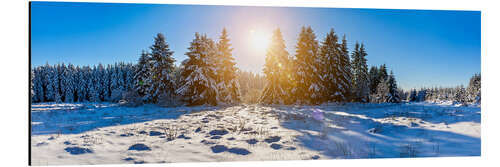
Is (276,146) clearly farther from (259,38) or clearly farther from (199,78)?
(199,78)

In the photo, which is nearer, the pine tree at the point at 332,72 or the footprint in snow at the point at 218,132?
the footprint in snow at the point at 218,132

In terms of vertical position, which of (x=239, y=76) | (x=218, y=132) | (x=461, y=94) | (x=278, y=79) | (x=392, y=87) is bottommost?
(x=218, y=132)

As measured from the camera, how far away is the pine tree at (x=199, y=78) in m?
16.6

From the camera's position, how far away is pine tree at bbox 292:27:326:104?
14.4 meters

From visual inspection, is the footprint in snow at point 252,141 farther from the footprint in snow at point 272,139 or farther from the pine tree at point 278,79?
the pine tree at point 278,79

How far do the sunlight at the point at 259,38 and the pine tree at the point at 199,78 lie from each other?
7.48m

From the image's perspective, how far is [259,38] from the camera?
29.8 feet

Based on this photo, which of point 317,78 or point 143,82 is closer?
point 317,78

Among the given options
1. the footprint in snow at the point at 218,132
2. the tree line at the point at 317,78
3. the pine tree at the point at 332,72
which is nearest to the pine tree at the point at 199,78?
the tree line at the point at 317,78

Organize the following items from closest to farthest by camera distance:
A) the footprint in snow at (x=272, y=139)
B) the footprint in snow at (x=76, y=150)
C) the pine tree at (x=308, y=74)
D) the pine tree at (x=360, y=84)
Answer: the footprint in snow at (x=76, y=150) → the footprint in snow at (x=272, y=139) → the pine tree at (x=308, y=74) → the pine tree at (x=360, y=84)

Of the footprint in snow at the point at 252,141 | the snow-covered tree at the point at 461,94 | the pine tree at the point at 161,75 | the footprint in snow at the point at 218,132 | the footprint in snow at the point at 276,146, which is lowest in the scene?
the footprint in snow at the point at 276,146

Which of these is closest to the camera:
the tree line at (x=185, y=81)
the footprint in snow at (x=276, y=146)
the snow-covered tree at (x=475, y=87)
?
the footprint in snow at (x=276, y=146)

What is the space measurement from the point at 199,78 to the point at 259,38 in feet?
29.9

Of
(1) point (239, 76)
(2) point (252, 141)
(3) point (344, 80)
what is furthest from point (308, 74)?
(2) point (252, 141)
